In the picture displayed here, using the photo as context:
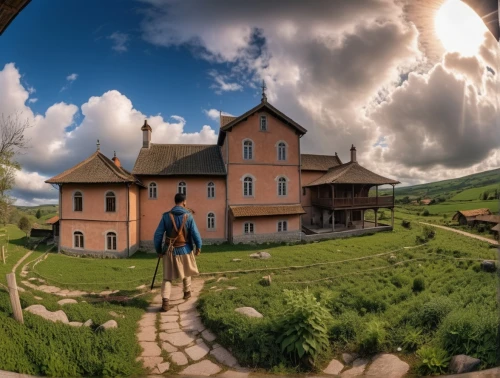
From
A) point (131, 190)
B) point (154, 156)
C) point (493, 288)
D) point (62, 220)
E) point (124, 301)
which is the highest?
point (154, 156)

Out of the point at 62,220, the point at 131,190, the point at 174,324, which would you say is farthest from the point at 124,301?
the point at 131,190

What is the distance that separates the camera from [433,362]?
5.31ft

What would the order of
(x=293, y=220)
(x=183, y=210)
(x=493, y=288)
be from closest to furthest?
(x=493, y=288) < (x=183, y=210) < (x=293, y=220)

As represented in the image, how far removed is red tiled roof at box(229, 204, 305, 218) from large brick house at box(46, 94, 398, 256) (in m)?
0.05

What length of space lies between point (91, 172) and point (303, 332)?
4.30 m

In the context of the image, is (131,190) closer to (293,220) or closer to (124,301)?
(124,301)

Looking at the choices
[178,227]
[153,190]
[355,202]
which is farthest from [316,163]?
[178,227]

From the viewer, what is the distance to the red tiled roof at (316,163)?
1530 centimetres

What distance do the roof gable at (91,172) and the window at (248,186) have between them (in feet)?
15.6

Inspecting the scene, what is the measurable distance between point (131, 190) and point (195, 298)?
4355 mm

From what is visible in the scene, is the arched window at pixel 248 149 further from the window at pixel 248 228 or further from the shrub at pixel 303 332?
the shrub at pixel 303 332

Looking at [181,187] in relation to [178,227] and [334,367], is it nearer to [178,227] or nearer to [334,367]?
[178,227]

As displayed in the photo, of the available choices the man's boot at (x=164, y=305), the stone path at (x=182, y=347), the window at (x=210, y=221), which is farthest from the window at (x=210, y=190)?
the stone path at (x=182, y=347)

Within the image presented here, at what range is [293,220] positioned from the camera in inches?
409
